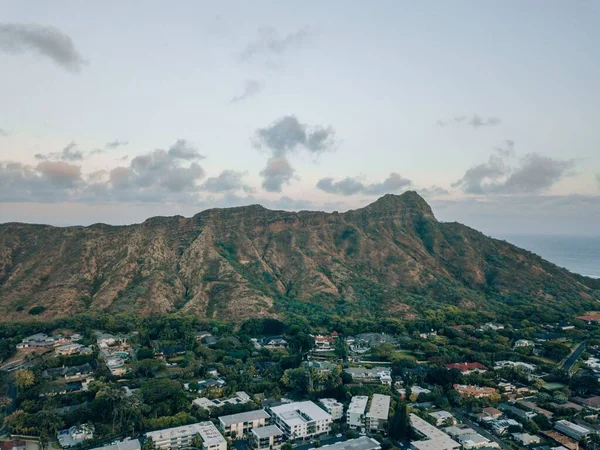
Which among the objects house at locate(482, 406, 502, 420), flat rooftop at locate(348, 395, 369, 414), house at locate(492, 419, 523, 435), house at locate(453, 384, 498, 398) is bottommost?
house at locate(492, 419, 523, 435)

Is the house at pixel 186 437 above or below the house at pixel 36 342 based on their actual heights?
below

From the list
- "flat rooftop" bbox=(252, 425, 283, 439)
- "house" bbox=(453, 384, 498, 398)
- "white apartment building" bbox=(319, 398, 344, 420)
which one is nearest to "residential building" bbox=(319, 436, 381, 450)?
"flat rooftop" bbox=(252, 425, 283, 439)

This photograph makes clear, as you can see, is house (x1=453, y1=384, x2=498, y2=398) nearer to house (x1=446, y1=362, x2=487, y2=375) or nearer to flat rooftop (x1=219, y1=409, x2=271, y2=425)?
house (x1=446, y1=362, x2=487, y2=375)

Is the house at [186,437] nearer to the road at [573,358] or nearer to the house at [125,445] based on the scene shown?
the house at [125,445]

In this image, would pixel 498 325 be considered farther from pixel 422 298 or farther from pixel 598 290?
pixel 598 290

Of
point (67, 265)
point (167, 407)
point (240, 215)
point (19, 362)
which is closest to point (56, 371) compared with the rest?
point (19, 362)

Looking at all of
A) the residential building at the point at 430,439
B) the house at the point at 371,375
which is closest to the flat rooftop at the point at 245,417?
the residential building at the point at 430,439
